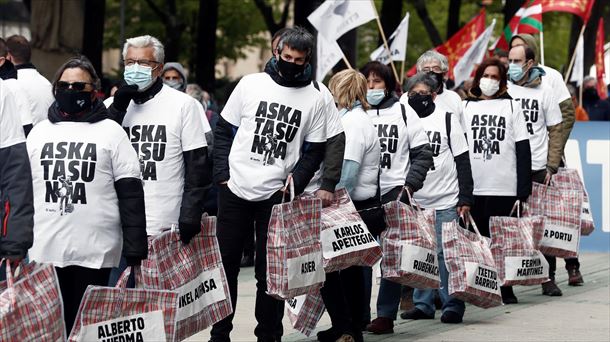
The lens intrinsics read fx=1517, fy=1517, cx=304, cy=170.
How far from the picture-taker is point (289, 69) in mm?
8555

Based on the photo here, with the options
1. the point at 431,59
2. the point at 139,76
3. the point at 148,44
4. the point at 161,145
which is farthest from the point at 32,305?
the point at 431,59

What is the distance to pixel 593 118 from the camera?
2339 centimetres

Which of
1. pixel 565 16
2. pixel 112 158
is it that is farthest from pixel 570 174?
pixel 565 16

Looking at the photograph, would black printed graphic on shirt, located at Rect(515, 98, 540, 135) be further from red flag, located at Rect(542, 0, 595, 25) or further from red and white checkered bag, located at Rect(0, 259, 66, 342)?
red flag, located at Rect(542, 0, 595, 25)

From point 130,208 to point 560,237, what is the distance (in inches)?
242

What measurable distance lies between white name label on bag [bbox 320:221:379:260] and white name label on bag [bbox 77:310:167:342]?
6.61 feet

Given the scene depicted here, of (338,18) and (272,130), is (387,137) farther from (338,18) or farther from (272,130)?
(338,18)

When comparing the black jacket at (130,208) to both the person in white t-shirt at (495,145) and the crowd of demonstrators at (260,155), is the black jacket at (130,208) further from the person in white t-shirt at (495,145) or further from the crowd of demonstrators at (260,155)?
the person in white t-shirt at (495,145)

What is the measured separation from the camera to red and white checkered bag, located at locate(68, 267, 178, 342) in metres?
6.76

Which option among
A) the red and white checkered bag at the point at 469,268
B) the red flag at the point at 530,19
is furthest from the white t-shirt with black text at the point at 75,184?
the red flag at the point at 530,19

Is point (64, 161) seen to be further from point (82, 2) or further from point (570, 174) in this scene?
point (82, 2)

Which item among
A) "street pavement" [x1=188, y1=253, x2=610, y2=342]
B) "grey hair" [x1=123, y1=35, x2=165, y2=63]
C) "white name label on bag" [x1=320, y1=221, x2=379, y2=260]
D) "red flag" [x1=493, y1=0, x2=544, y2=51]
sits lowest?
"street pavement" [x1=188, y1=253, x2=610, y2=342]

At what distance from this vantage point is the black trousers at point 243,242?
863cm

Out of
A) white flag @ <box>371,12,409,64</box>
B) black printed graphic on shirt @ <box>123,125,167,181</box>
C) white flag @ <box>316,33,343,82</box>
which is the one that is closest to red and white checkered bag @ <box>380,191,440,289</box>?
black printed graphic on shirt @ <box>123,125,167,181</box>
